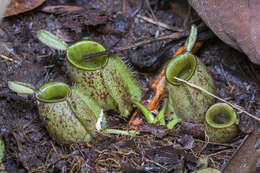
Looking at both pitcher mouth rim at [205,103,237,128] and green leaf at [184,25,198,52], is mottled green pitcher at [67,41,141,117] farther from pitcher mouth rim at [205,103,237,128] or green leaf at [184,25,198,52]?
pitcher mouth rim at [205,103,237,128]

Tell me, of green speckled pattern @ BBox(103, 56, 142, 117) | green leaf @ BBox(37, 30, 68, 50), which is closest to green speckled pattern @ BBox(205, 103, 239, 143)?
green speckled pattern @ BBox(103, 56, 142, 117)

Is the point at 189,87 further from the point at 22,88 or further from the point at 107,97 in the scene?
the point at 22,88

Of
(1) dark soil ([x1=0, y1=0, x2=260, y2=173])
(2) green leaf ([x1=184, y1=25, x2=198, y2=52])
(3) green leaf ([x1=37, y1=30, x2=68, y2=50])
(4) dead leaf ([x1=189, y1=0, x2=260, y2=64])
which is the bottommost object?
(1) dark soil ([x1=0, y1=0, x2=260, y2=173])

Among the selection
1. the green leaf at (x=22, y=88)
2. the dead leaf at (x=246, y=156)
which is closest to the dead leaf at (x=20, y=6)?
the green leaf at (x=22, y=88)

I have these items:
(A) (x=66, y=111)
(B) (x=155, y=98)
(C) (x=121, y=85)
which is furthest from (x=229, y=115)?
(A) (x=66, y=111)

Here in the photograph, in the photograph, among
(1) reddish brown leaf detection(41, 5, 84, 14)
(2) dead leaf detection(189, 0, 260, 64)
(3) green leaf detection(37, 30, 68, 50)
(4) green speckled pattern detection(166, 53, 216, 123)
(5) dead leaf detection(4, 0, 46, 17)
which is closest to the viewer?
(2) dead leaf detection(189, 0, 260, 64)

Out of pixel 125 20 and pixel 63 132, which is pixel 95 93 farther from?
pixel 125 20
